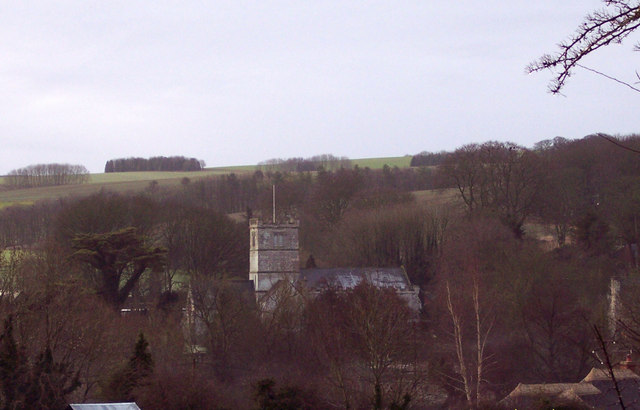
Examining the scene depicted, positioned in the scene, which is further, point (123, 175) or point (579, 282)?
point (123, 175)

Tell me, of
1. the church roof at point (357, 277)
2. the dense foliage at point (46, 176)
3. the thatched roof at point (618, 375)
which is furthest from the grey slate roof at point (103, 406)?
the dense foliage at point (46, 176)

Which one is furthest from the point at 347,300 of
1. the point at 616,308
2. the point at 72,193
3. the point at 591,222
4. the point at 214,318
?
the point at 72,193

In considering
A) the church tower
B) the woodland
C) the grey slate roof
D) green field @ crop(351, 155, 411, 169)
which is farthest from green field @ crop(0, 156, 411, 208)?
the grey slate roof

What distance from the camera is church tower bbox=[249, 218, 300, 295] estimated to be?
64.2m

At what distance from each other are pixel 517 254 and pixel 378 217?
688 inches

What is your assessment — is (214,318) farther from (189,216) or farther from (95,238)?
(189,216)

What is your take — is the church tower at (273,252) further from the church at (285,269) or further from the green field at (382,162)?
the green field at (382,162)

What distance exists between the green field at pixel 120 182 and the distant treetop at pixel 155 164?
7.71 feet

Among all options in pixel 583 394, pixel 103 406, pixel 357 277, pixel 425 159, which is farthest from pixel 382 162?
pixel 103 406

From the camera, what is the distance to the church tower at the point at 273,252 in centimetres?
6425

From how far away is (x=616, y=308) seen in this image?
47.7 meters

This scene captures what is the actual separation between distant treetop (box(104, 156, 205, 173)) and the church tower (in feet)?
265

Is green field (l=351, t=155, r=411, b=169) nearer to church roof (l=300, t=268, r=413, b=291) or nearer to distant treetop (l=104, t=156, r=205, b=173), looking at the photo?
distant treetop (l=104, t=156, r=205, b=173)

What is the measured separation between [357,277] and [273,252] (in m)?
5.52
